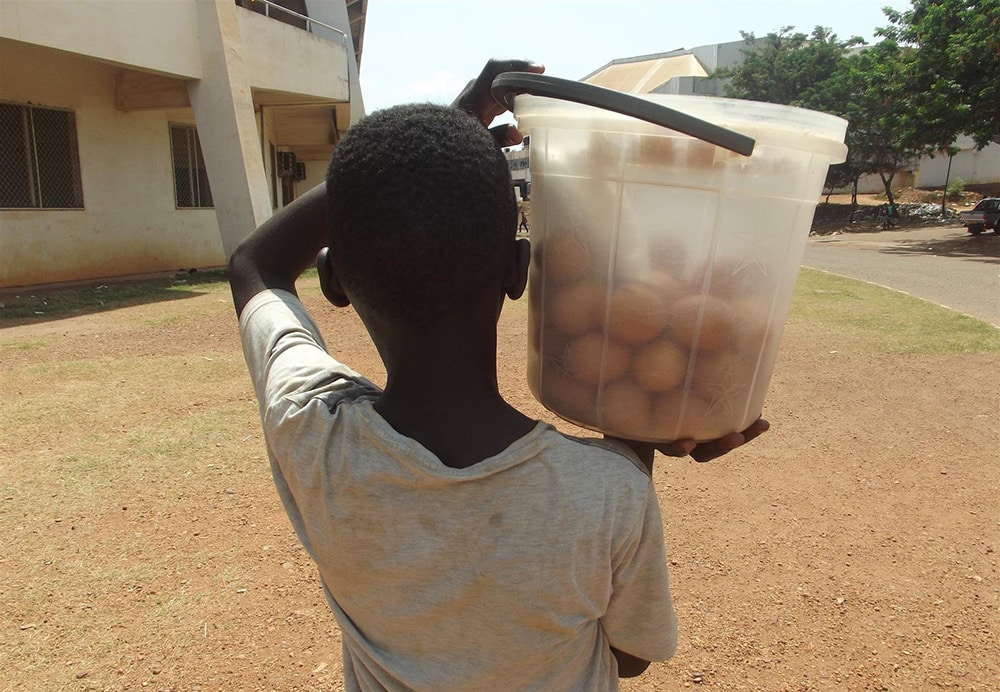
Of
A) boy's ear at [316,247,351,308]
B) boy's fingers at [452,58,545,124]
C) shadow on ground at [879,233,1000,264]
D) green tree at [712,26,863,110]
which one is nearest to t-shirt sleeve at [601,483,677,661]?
boy's ear at [316,247,351,308]

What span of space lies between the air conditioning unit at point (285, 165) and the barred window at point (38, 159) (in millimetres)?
9596

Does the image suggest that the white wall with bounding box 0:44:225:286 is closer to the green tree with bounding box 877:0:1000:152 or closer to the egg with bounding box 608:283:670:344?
the egg with bounding box 608:283:670:344

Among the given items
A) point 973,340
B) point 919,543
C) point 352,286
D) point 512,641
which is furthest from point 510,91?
point 973,340

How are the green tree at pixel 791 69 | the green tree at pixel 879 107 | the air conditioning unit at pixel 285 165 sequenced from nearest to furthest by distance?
the air conditioning unit at pixel 285 165
the green tree at pixel 879 107
the green tree at pixel 791 69

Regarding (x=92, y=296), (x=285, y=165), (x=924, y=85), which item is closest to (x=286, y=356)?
(x=92, y=296)

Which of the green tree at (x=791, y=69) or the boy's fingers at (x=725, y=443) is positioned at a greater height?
the green tree at (x=791, y=69)

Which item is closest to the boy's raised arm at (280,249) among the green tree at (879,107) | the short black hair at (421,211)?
the short black hair at (421,211)

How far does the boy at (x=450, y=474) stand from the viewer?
90 cm

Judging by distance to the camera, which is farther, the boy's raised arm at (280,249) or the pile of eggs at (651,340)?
the boy's raised arm at (280,249)

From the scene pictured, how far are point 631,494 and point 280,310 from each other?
2.17 feet

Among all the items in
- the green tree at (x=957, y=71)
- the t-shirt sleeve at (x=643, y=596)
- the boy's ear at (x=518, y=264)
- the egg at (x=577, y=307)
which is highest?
the green tree at (x=957, y=71)

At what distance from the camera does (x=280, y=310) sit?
123 centimetres

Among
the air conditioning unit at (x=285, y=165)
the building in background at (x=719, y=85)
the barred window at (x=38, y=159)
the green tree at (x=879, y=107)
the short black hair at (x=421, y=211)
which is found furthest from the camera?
the building in background at (x=719, y=85)

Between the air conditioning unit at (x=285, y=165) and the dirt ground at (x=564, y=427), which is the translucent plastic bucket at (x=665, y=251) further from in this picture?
the air conditioning unit at (x=285, y=165)
